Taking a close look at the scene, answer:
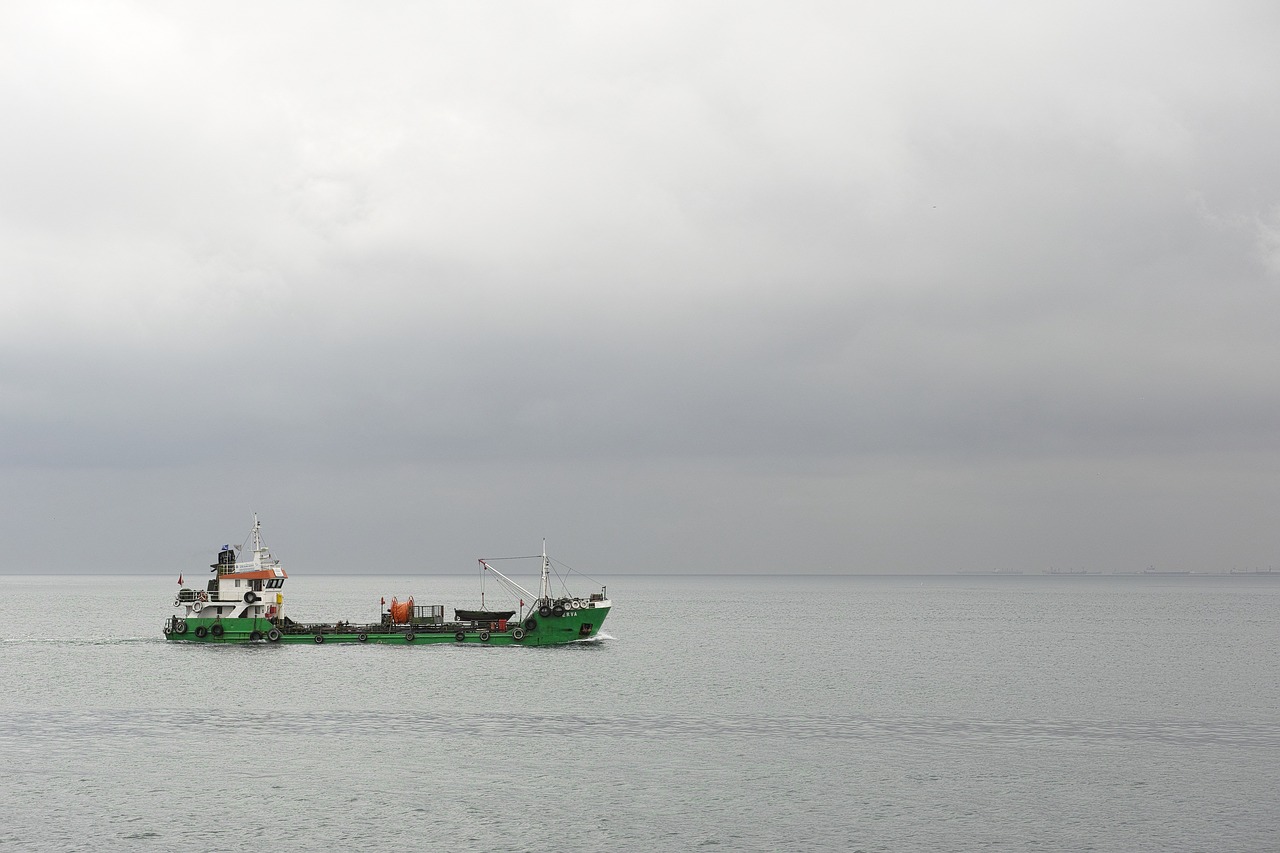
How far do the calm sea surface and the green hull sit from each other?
181 cm

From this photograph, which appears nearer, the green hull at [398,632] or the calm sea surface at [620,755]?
the calm sea surface at [620,755]

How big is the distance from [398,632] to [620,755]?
56523mm

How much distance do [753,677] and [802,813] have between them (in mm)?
51189

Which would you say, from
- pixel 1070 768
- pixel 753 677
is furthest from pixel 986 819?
pixel 753 677

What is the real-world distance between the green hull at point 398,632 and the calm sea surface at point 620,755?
1.81 m

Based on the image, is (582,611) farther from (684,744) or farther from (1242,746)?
(1242,746)

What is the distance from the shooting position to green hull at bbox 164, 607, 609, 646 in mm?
107938

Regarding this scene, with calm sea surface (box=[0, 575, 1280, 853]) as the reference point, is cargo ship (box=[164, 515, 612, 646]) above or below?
above

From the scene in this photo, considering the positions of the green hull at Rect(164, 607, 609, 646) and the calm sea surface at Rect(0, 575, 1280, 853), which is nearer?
the calm sea surface at Rect(0, 575, 1280, 853)

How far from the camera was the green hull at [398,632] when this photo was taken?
10794 cm

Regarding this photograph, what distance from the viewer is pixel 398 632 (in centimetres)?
10994

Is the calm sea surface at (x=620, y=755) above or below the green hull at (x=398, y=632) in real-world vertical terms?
below

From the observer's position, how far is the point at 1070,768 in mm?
55031

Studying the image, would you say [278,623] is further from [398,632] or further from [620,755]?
[620,755]
